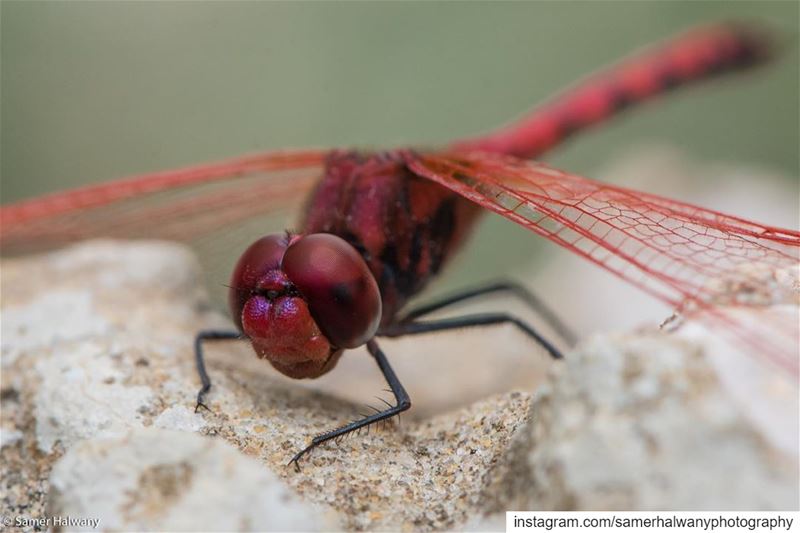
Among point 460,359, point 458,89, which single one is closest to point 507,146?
point 460,359

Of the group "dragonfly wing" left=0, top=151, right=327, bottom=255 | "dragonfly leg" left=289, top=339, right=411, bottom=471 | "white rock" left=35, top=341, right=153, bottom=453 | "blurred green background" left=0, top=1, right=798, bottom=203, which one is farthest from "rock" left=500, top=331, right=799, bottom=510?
"blurred green background" left=0, top=1, right=798, bottom=203

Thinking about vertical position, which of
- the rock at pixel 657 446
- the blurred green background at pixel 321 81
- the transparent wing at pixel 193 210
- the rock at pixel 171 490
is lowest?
the blurred green background at pixel 321 81

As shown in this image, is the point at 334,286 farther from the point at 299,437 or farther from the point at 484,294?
the point at 484,294

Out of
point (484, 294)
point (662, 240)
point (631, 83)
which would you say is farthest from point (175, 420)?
point (631, 83)

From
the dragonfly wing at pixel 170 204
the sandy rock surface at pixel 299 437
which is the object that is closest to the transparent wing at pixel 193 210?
the dragonfly wing at pixel 170 204

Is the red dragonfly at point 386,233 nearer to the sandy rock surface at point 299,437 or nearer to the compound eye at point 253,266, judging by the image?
the compound eye at point 253,266
